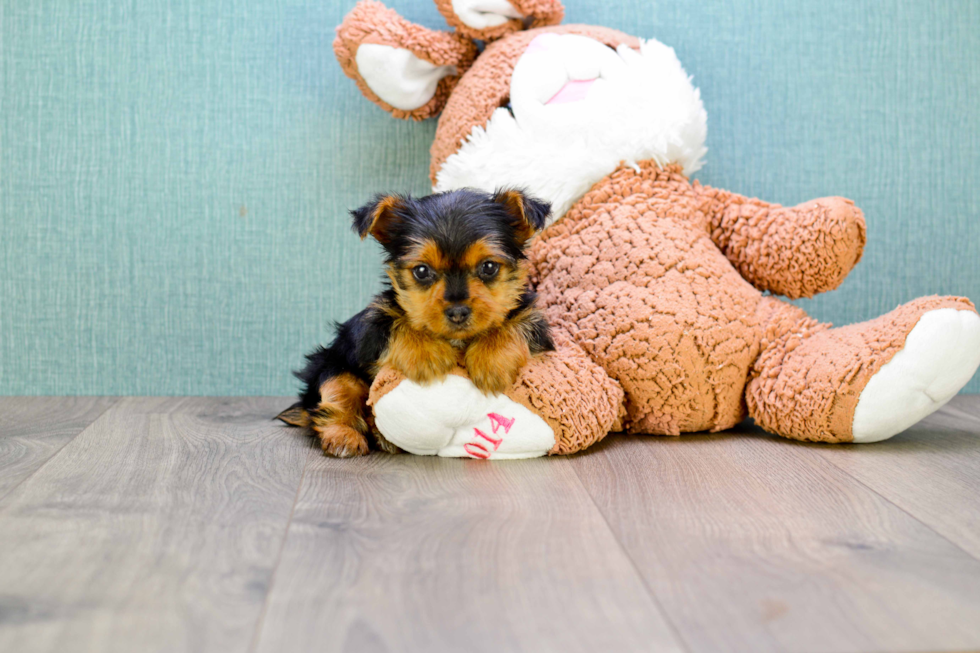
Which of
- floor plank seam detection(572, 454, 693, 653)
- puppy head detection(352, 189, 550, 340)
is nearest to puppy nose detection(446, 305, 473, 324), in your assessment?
puppy head detection(352, 189, 550, 340)

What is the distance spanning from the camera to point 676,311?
200 cm

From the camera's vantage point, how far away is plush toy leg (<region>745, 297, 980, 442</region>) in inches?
72.8

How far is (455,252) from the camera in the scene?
172 centimetres

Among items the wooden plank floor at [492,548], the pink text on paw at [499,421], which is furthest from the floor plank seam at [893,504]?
the pink text on paw at [499,421]

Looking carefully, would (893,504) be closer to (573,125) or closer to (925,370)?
(925,370)

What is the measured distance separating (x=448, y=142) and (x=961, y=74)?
1.86 meters

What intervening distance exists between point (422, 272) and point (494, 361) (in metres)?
0.27

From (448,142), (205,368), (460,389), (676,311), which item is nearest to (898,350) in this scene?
(676,311)

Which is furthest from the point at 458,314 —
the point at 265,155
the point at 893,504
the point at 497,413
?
the point at 265,155

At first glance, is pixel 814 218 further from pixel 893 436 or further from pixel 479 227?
pixel 479 227

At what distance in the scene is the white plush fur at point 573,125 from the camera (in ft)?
7.04

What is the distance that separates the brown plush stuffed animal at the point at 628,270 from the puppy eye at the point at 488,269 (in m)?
0.25

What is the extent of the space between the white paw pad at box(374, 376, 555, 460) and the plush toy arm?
0.86 m

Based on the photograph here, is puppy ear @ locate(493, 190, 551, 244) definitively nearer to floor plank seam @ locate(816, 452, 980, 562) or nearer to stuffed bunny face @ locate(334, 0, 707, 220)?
stuffed bunny face @ locate(334, 0, 707, 220)
